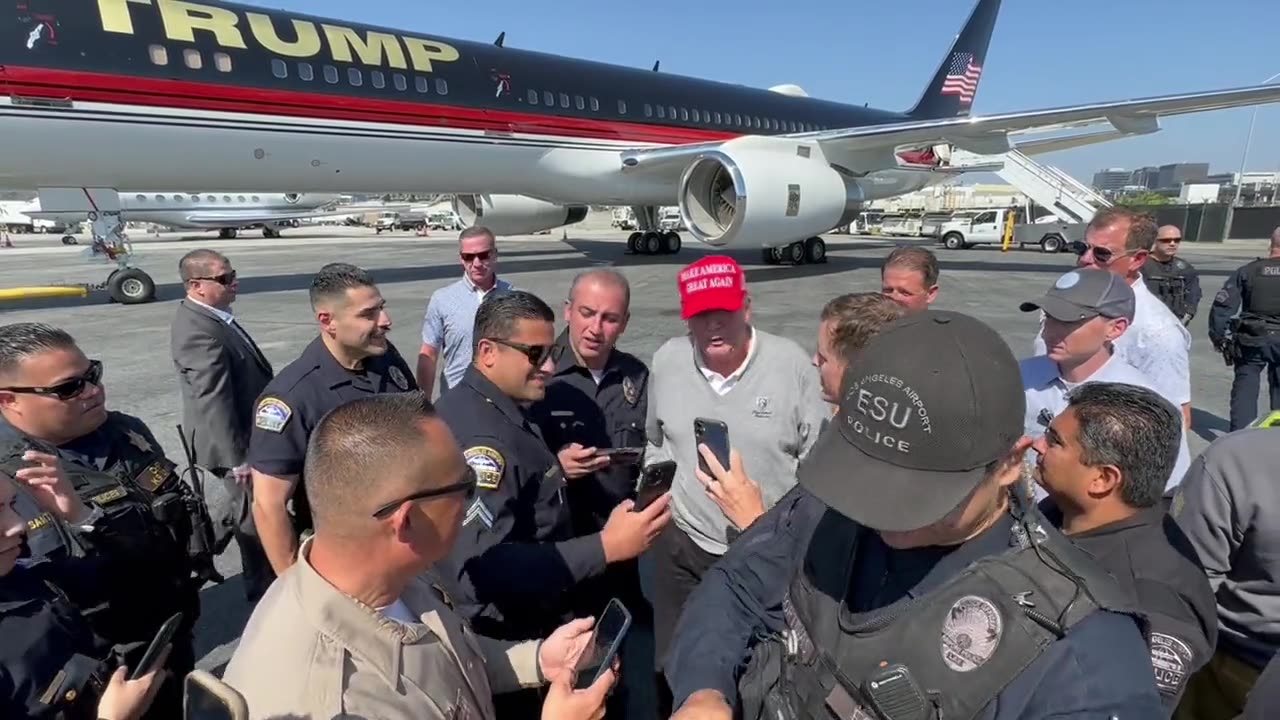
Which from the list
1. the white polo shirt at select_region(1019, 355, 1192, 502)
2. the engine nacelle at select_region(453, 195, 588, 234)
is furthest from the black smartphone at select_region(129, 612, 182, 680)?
the engine nacelle at select_region(453, 195, 588, 234)

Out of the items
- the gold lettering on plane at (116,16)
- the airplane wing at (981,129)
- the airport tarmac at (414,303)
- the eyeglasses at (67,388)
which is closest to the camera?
the eyeglasses at (67,388)

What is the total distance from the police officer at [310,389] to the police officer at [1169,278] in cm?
636

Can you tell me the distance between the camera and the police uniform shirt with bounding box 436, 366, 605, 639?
1930 mm

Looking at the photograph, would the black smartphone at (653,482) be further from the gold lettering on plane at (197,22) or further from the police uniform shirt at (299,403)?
the gold lettering on plane at (197,22)

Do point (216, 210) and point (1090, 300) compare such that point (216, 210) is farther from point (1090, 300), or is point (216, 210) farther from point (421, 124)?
point (1090, 300)

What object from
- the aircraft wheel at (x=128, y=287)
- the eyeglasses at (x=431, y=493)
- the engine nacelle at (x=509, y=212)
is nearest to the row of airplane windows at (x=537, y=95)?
the engine nacelle at (x=509, y=212)

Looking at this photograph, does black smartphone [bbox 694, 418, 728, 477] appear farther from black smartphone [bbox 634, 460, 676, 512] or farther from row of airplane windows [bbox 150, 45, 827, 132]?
row of airplane windows [bbox 150, 45, 827, 132]

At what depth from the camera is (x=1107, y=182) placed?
17950 cm

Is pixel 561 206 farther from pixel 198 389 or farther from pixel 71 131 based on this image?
pixel 198 389

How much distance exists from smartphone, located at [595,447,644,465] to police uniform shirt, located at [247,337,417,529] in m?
1.07

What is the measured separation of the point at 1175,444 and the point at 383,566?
6.64 ft

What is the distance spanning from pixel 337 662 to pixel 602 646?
1.96ft

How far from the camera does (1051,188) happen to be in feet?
69.8

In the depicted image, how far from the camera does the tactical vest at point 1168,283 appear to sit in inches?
235
